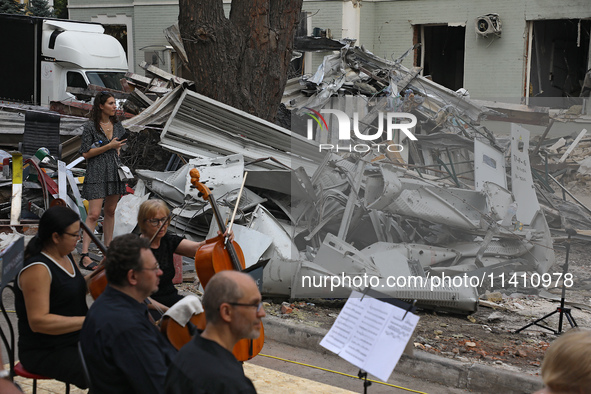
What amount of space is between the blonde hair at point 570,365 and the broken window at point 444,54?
769 inches

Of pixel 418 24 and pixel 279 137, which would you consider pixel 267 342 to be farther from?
pixel 418 24

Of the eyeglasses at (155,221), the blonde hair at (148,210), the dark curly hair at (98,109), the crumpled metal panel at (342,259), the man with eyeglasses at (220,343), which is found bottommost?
the crumpled metal panel at (342,259)

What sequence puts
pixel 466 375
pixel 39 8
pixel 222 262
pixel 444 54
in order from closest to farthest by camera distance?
1. pixel 222 262
2. pixel 466 375
3. pixel 444 54
4. pixel 39 8

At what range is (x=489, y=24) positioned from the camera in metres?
18.7

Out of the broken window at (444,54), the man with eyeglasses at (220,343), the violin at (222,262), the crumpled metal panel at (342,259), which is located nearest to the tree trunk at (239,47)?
the crumpled metal panel at (342,259)

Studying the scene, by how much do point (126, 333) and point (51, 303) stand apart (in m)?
0.79

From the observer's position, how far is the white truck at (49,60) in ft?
53.7

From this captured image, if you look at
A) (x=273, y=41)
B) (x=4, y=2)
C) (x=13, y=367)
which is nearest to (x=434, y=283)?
(x=13, y=367)

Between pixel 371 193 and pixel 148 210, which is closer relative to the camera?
pixel 148 210

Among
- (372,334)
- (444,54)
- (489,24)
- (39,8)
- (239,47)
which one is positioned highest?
(39,8)

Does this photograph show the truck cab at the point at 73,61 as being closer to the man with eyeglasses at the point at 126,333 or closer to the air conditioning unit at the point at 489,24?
the air conditioning unit at the point at 489,24

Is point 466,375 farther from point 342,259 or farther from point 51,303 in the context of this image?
point 51,303

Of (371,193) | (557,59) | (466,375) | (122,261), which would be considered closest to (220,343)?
(122,261)

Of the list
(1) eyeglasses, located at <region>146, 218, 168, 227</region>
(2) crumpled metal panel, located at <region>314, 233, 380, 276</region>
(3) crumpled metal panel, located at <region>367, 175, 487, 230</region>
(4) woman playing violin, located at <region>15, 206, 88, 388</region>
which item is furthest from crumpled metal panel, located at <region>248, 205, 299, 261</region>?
(4) woman playing violin, located at <region>15, 206, 88, 388</region>
